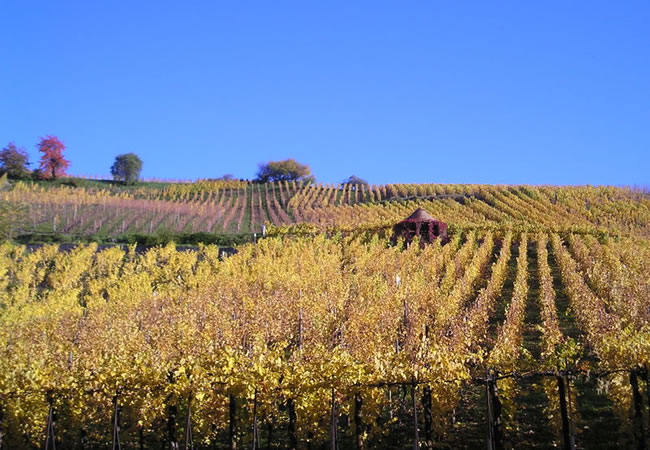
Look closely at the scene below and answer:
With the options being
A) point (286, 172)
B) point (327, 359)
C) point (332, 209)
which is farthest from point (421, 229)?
point (286, 172)

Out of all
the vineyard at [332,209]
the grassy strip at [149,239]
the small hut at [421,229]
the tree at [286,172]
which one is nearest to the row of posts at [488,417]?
the small hut at [421,229]

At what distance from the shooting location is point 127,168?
80.0m

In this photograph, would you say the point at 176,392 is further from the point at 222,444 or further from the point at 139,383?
the point at 222,444

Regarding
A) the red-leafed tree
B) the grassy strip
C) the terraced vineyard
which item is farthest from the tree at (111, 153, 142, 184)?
the terraced vineyard

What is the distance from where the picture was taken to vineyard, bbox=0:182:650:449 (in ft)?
36.2

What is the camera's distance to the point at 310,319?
17.7m

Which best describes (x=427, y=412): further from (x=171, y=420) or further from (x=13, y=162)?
(x=13, y=162)

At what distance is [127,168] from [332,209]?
3517cm

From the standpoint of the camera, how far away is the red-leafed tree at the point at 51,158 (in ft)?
246

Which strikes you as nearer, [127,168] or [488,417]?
[488,417]

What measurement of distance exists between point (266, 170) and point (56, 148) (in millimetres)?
26318

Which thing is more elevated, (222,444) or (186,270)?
(186,270)

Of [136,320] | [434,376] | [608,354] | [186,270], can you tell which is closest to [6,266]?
[186,270]

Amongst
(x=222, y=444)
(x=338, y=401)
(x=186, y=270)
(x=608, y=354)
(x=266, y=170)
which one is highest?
(x=266, y=170)
